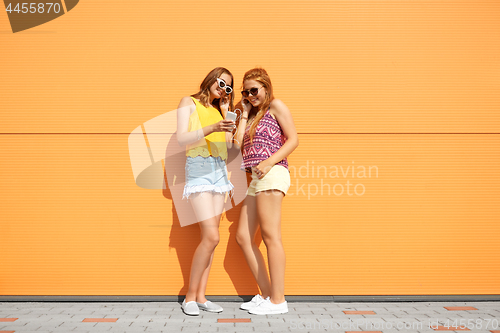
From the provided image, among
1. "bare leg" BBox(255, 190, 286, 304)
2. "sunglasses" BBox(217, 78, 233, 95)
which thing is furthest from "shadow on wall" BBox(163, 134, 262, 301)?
"sunglasses" BBox(217, 78, 233, 95)

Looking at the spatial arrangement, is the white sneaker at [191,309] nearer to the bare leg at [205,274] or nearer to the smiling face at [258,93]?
the bare leg at [205,274]

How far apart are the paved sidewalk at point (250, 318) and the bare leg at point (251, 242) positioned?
Result: 0.28m

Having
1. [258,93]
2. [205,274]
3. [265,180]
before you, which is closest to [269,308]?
[205,274]

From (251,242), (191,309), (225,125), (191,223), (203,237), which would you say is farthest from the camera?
(191,223)

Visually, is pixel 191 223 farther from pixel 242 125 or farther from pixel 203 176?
pixel 242 125

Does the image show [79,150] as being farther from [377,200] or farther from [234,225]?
[377,200]

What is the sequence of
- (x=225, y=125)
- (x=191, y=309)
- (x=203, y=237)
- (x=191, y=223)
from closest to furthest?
(x=225, y=125)
(x=191, y=309)
(x=203, y=237)
(x=191, y=223)

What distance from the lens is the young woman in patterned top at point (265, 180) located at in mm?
2785

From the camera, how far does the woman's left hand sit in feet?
9.00

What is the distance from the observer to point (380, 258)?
10.5ft

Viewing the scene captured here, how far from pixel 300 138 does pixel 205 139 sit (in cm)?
91

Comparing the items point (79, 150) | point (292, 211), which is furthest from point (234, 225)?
point (79, 150)

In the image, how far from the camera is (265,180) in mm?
2785

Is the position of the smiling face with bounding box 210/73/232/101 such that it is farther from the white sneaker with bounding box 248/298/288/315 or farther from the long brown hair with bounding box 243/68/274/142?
the white sneaker with bounding box 248/298/288/315
